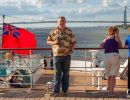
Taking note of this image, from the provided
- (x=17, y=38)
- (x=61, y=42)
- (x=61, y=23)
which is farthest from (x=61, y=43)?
(x=17, y=38)

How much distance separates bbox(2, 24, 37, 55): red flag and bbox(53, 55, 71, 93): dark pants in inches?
384

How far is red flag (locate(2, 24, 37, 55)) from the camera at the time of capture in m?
19.4

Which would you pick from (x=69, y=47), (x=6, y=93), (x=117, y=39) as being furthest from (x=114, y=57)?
(x=6, y=93)

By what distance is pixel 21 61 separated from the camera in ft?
65.8

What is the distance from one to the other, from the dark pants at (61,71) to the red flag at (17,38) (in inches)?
384

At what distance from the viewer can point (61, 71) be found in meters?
9.41

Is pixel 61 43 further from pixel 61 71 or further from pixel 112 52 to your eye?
pixel 112 52

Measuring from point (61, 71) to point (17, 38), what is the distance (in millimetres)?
11241

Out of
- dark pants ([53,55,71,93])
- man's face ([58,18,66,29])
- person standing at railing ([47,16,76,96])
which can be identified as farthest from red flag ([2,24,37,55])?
man's face ([58,18,66,29])

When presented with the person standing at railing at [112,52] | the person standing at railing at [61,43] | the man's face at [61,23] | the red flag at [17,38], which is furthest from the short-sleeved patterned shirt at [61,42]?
the red flag at [17,38]

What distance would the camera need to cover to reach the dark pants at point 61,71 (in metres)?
9.29

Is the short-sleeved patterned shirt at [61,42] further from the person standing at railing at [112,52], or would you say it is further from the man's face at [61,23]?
the person standing at railing at [112,52]

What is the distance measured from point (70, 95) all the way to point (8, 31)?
1276 centimetres

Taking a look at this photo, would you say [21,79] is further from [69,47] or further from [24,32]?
[69,47]
